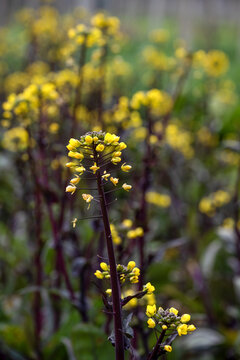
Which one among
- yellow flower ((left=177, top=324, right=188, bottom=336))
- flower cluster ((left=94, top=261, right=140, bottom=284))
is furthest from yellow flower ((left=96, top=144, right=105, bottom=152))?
yellow flower ((left=177, top=324, right=188, bottom=336))

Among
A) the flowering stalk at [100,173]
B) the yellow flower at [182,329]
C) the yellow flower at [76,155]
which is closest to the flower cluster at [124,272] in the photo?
the flowering stalk at [100,173]

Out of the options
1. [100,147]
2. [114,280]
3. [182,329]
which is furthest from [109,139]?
[182,329]

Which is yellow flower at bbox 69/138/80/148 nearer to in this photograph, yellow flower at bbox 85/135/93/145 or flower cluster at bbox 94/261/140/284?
yellow flower at bbox 85/135/93/145

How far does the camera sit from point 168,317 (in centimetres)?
94

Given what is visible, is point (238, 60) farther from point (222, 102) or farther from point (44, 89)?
point (44, 89)

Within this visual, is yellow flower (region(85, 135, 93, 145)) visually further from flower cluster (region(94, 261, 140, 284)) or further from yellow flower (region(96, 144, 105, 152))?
flower cluster (region(94, 261, 140, 284))

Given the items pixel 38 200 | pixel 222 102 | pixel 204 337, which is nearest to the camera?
pixel 38 200

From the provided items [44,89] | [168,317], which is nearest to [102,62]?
[44,89]

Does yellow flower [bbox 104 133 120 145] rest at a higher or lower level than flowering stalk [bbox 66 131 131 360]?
higher

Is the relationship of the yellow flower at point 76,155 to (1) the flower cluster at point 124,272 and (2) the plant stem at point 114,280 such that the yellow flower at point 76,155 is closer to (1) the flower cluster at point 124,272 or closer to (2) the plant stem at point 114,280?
(2) the plant stem at point 114,280

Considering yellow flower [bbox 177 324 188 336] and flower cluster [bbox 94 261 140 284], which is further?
flower cluster [bbox 94 261 140 284]

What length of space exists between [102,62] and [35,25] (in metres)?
2.94

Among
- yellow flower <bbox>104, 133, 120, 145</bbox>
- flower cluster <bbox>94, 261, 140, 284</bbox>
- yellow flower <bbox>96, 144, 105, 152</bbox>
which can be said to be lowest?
flower cluster <bbox>94, 261, 140, 284</bbox>

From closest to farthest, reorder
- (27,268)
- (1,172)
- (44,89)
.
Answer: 1. (44,89)
2. (27,268)
3. (1,172)
